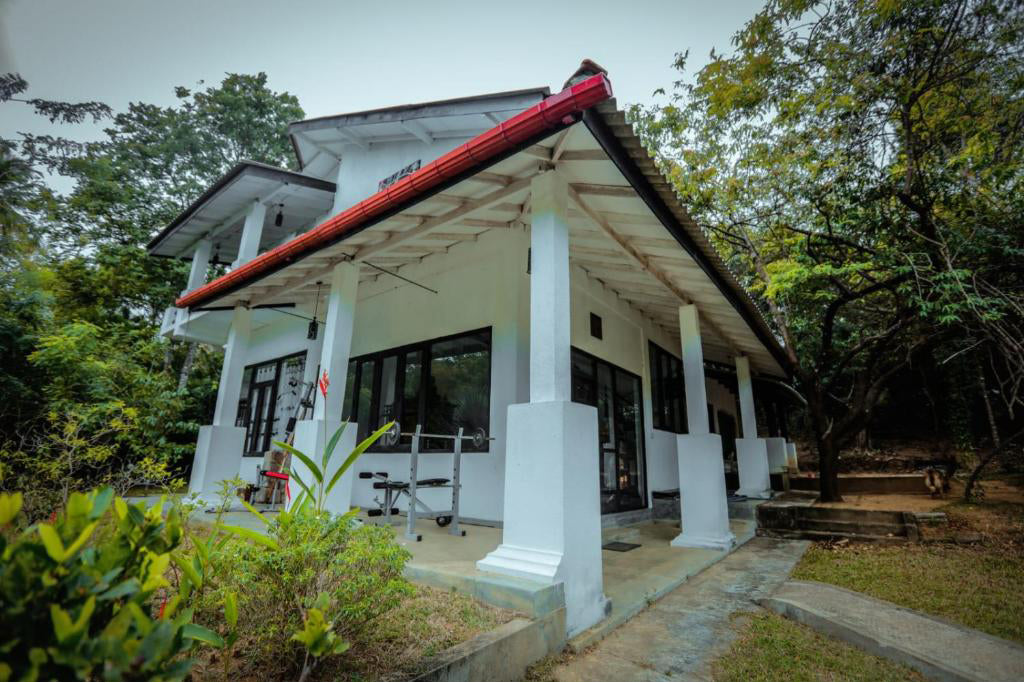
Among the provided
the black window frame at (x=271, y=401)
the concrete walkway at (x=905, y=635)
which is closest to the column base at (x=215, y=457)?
the black window frame at (x=271, y=401)

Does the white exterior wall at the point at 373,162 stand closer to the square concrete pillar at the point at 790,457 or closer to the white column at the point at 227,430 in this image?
the white column at the point at 227,430

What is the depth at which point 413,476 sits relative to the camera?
15.7 ft

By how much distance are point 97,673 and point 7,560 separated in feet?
1.12

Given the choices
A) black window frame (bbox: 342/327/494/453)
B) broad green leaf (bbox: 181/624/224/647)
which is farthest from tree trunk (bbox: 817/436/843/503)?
broad green leaf (bbox: 181/624/224/647)

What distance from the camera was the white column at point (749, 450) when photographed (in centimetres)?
930

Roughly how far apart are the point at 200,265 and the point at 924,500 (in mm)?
15258

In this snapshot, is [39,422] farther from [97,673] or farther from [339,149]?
[97,673]

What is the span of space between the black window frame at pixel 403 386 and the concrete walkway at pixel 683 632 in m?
2.76

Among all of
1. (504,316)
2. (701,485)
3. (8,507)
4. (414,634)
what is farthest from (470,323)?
(8,507)

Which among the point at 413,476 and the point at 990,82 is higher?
the point at 990,82

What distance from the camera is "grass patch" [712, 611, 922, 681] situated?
2.50 meters

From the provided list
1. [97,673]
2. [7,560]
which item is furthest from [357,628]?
[7,560]

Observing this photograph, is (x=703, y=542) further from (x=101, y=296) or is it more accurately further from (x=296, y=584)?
(x=101, y=296)

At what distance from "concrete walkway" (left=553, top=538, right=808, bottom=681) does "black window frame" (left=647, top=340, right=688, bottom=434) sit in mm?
3781
